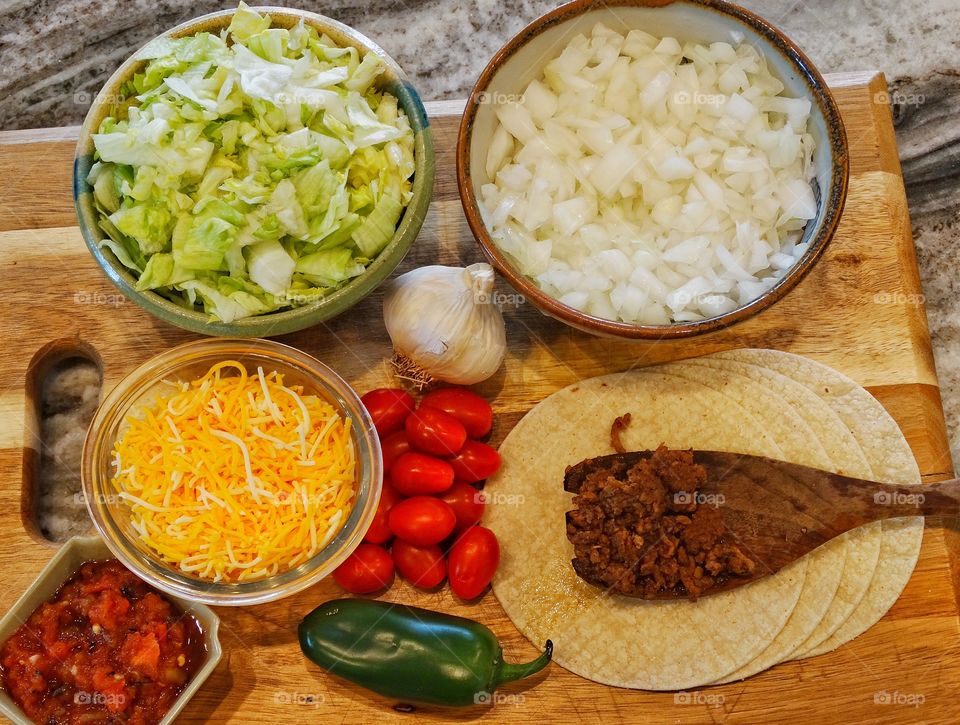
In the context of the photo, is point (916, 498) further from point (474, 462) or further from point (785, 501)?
point (474, 462)

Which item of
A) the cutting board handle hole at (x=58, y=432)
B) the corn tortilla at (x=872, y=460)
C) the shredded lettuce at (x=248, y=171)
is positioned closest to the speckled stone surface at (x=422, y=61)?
the corn tortilla at (x=872, y=460)

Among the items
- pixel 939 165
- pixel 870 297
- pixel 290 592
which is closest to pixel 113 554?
pixel 290 592

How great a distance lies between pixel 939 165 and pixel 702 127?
152 cm

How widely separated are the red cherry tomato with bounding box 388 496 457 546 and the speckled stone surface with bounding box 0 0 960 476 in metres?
1.86

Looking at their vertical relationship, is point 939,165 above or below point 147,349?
above

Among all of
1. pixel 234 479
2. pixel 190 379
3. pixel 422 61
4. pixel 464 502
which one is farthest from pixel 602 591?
pixel 422 61

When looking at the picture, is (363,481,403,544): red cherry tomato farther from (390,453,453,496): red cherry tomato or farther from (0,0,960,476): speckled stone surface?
(0,0,960,476): speckled stone surface

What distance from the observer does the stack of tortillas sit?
10.7 feet

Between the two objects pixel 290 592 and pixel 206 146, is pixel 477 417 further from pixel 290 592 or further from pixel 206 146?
pixel 206 146

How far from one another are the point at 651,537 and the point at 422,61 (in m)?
2.34

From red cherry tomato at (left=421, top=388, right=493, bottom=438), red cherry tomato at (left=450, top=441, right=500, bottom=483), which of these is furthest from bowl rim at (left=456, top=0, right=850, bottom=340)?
red cherry tomato at (left=450, top=441, right=500, bottom=483)

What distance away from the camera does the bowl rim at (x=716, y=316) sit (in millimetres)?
2994

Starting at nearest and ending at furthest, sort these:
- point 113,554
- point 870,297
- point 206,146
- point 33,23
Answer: point 206,146, point 113,554, point 870,297, point 33,23

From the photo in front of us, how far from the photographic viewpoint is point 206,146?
2.89 metres
